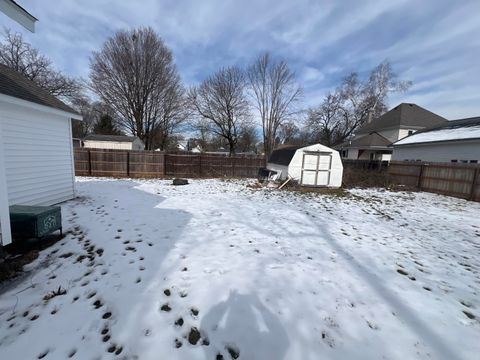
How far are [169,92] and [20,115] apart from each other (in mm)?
18699

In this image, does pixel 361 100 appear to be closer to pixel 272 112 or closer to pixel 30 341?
pixel 272 112

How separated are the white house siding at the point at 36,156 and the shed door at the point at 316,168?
34.8ft

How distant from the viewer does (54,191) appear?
650 cm

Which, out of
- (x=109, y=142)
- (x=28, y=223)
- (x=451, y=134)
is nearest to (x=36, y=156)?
(x=28, y=223)

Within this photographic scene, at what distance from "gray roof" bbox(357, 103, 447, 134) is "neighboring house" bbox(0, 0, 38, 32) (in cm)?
3396

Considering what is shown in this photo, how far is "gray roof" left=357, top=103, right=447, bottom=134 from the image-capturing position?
2783 centimetres

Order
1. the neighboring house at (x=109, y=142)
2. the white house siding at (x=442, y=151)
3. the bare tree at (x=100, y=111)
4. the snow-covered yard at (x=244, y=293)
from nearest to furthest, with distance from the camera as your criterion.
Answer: the snow-covered yard at (x=244, y=293)
the white house siding at (x=442, y=151)
the bare tree at (x=100, y=111)
the neighboring house at (x=109, y=142)

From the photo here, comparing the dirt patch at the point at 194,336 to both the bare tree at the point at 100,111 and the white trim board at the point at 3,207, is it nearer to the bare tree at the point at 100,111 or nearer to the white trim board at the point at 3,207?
the white trim board at the point at 3,207

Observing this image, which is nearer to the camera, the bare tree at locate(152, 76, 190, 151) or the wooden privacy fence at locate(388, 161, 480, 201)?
the wooden privacy fence at locate(388, 161, 480, 201)

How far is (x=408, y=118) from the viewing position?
92.3 feet

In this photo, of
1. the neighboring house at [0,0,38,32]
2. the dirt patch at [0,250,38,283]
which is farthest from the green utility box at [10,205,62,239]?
the neighboring house at [0,0,38,32]

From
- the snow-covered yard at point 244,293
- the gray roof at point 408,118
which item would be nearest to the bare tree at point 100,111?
the snow-covered yard at point 244,293

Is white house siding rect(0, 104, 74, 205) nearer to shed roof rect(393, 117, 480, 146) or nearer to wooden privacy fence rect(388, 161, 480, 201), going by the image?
wooden privacy fence rect(388, 161, 480, 201)

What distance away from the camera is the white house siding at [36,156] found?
16.6ft
